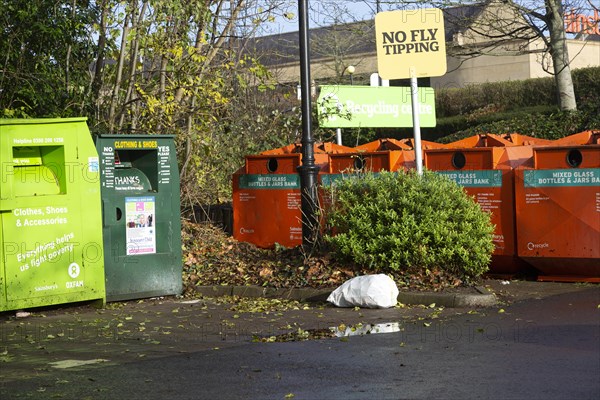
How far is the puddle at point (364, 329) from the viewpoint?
8.34 metres

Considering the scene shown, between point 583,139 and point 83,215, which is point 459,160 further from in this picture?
point 83,215

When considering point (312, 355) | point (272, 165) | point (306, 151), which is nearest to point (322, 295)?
point (306, 151)

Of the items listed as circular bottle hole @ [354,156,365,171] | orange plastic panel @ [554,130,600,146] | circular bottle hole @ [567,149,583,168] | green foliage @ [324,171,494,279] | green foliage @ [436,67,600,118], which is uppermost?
green foliage @ [436,67,600,118]

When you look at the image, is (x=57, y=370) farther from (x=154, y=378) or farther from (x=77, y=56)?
(x=77, y=56)

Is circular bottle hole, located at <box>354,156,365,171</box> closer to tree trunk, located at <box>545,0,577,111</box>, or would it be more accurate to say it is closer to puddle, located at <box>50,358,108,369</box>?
puddle, located at <box>50,358,108,369</box>

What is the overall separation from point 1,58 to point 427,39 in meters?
5.98

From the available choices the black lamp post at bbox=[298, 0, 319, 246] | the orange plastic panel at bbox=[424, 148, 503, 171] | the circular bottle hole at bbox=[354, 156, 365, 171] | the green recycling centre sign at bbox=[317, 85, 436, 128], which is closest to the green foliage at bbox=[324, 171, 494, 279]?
the black lamp post at bbox=[298, 0, 319, 246]

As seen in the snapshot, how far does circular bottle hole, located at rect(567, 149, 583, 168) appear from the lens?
35.5ft

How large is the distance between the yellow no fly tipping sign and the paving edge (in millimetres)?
2810

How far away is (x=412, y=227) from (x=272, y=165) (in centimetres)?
399

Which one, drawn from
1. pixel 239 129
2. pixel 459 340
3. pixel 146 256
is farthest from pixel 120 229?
pixel 239 129

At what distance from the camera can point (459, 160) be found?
1196 centimetres

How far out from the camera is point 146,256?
1086cm

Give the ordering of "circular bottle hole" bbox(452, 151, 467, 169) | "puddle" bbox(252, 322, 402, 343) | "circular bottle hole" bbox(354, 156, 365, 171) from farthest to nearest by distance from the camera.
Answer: "circular bottle hole" bbox(354, 156, 365, 171) < "circular bottle hole" bbox(452, 151, 467, 169) < "puddle" bbox(252, 322, 402, 343)
